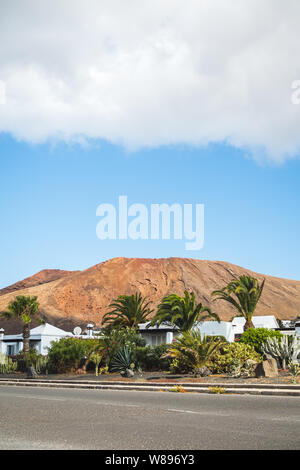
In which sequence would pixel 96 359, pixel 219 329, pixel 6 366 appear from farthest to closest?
pixel 219 329 < pixel 6 366 < pixel 96 359

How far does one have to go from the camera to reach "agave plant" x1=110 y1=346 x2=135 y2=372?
27.7 metres

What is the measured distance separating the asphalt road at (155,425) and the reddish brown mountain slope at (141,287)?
107m

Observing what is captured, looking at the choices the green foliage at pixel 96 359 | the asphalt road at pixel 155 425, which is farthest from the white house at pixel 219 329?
the asphalt road at pixel 155 425

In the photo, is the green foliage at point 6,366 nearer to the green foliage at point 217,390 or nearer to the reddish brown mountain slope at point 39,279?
the green foliage at point 217,390

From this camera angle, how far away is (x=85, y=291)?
135000 millimetres

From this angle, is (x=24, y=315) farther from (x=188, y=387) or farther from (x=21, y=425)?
(x=21, y=425)

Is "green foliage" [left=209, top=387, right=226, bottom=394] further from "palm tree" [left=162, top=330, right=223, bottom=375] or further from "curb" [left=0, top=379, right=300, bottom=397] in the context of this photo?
"palm tree" [left=162, top=330, right=223, bottom=375]

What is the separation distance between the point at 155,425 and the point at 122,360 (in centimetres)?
1962

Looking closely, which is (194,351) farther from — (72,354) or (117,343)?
(72,354)

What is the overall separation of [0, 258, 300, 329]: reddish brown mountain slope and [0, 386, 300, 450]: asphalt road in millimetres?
107143

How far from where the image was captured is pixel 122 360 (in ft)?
91.5

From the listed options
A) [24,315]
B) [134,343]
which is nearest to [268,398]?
[134,343]

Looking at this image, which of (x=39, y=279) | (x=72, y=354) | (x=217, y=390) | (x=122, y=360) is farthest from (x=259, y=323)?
(x=39, y=279)
